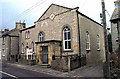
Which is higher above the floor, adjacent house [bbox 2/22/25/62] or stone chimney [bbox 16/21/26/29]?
Answer: stone chimney [bbox 16/21/26/29]

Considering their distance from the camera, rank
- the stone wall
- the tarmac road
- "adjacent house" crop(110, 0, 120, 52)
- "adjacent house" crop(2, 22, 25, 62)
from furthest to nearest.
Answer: "adjacent house" crop(2, 22, 25, 62)
the stone wall
"adjacent house" crop(110, 0, 120, 52)
the tarmac road

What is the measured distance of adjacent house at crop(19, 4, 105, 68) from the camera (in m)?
15.1

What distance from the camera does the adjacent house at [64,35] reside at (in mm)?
15094

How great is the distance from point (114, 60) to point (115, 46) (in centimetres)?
572

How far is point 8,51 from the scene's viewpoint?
25734mm

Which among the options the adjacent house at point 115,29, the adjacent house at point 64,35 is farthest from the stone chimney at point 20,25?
the adjacent house at point 115,29

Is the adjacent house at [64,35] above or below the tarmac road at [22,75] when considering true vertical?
above

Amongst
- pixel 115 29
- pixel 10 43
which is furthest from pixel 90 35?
pixel 10 43

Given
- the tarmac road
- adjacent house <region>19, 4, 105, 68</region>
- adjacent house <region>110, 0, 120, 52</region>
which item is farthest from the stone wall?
the tarmac road

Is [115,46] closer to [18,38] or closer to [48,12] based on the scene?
[48,12]

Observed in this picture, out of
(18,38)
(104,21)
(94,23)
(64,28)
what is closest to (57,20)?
(64,28)

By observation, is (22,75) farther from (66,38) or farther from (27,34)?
(27,34)

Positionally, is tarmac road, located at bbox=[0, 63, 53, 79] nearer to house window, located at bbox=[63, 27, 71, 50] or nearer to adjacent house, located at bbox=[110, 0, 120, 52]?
house window, located at bbox=[63, 27, 71, 50]

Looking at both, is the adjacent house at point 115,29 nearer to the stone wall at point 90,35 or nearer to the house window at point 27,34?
the stone wall at point 90,35
